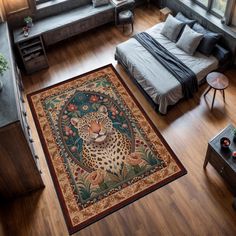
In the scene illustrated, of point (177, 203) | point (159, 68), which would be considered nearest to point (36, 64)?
point (159, 68)

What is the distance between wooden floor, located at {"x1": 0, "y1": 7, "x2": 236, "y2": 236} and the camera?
357cm

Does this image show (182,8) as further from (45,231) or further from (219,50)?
(45,231)

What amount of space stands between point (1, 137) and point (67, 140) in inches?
58.2

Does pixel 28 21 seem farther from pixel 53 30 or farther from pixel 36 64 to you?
pixel 36 64

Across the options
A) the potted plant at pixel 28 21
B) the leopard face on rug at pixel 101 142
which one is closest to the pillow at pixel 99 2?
the potted plant at pixel 28 21

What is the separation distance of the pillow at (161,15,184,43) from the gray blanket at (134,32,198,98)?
0.28 metres

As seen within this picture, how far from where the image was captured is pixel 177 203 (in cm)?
376

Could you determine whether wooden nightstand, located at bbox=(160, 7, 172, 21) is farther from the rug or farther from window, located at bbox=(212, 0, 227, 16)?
the rug

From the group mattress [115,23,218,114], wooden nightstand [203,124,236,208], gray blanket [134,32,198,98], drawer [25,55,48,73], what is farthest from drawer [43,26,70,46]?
wooden nightstand [203,124,236,208]

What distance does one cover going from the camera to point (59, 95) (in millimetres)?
5105

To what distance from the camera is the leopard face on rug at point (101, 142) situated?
13.8 feet

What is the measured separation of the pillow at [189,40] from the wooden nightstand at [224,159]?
1.81 metres

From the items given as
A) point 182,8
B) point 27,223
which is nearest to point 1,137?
point 27,223

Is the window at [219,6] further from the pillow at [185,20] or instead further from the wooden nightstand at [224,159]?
the wooden nightstand at [224,159]
